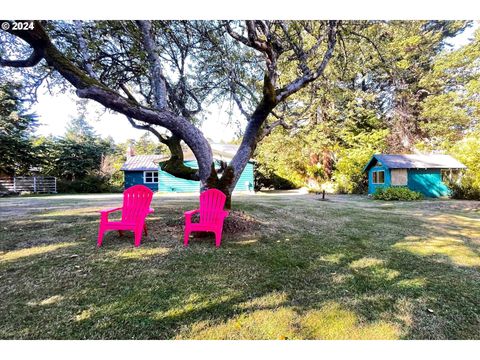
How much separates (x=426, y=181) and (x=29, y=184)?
2518 cm

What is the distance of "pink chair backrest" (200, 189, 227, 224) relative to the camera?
4.03 m

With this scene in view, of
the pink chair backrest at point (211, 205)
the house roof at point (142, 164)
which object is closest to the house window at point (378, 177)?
the pink chair backrest at point (211, 205)

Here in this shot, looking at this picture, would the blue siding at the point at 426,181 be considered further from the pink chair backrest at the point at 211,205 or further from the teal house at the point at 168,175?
the pink chair backrest at the point at 211,205

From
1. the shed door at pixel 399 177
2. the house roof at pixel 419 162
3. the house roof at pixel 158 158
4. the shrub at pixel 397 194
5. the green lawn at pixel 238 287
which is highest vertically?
the house roof at pixel 158 158

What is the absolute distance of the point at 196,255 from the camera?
3447 millimetres

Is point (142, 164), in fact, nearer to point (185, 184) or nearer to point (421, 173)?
point (185, 184)

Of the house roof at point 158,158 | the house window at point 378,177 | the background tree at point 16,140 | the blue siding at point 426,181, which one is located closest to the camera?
the blue siding at point 426,181

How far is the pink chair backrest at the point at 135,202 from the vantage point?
4176 mm

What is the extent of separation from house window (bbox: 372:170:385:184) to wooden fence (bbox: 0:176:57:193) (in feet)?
71.5

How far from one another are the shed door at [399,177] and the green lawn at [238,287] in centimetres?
986

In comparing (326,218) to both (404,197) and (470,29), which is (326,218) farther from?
(470,29)

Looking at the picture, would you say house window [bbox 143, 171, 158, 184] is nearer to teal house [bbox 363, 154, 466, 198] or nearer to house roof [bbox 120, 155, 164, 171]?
house roof [bbox 120, 155, 164, 171]

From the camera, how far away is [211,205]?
410cm

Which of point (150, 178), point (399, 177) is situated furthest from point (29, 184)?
point (399, 177)
